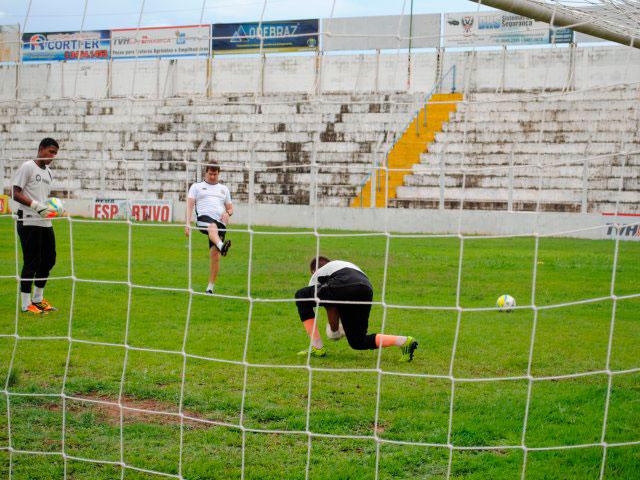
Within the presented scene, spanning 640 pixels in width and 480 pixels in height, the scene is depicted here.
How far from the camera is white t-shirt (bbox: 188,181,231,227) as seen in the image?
8.45 m

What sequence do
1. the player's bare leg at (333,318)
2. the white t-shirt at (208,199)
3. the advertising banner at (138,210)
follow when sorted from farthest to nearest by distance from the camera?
the advertising banner at (138,210)
the white t-shirt at (208,199)
the player's bare leg at (333,318)

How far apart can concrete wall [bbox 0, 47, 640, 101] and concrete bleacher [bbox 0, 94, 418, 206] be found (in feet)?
4.32

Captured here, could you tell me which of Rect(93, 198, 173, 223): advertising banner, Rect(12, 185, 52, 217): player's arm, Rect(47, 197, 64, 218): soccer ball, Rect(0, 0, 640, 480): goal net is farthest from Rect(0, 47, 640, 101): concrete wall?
Rect(12, 185, 52, 217): player's arm

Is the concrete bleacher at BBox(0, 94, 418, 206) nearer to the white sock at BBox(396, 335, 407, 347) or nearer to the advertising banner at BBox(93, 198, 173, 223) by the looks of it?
the advertising banner at BBox(93, 198, 173, 223)

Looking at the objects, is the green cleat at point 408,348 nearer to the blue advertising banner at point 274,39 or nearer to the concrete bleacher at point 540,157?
the concrete bleacher at point 540,157

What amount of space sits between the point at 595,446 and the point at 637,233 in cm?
1080

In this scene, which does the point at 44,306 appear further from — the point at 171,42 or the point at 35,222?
the point at 171,42

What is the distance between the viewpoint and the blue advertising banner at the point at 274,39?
2477 centimetres

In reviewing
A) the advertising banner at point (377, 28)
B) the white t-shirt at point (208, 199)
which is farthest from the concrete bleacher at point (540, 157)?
the white t-shirt at point (208, 199)

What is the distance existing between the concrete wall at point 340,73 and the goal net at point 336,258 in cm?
9

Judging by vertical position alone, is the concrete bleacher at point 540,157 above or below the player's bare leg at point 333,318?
above

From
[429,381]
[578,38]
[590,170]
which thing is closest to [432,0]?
[429,381]

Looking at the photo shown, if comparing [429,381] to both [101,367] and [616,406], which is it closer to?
[616,406]

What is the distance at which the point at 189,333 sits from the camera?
20.5 ft
